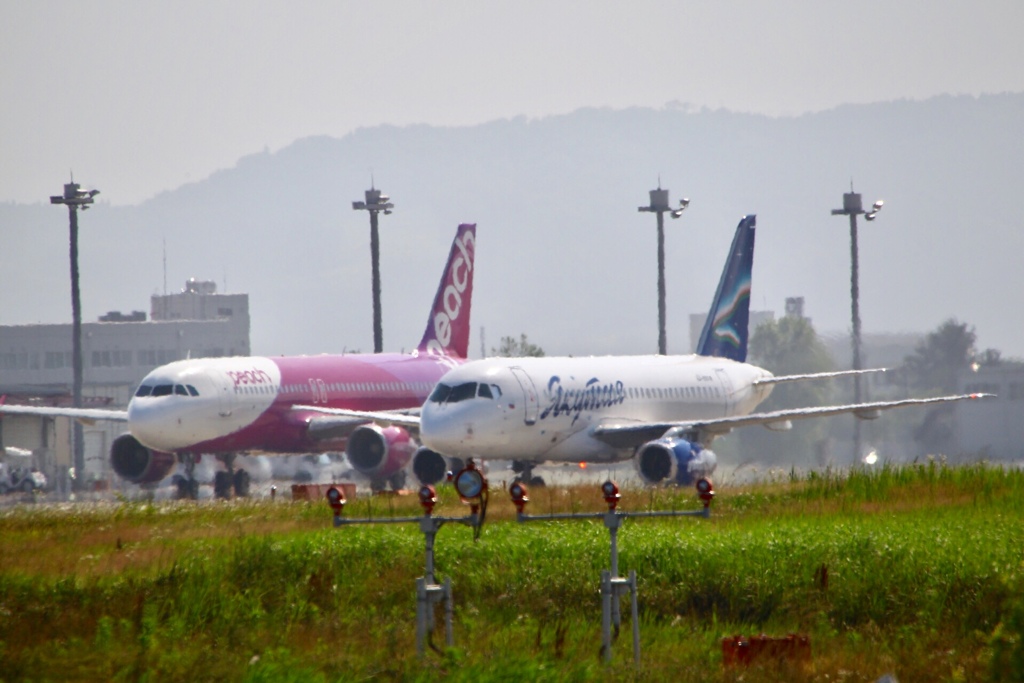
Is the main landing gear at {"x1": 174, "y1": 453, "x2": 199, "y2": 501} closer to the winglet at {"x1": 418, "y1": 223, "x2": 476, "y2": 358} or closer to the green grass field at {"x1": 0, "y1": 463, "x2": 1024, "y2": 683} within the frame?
the winglet at {"x1": 418, "y1": 223, "x2": 476, "y2": 358}

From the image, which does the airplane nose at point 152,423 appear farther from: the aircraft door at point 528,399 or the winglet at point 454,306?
the winglet at point 454,306

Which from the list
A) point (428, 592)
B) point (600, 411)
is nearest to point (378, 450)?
point (600, 411)

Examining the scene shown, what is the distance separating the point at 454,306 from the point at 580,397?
49.8ft

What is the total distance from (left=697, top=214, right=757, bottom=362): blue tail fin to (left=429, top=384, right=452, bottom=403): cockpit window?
13577 millimetres

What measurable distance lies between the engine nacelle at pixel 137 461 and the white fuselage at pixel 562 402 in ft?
41.7

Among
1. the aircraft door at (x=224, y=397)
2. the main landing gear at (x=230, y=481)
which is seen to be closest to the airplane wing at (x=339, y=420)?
the aircraft door at (x=224, y=397)

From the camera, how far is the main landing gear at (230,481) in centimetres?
4828

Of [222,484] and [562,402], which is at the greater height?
[562,402]

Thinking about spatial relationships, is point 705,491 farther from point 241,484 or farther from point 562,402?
point 241,484

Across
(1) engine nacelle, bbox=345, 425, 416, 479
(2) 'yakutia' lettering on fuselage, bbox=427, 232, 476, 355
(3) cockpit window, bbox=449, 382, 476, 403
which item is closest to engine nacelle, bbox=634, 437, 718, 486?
(3) cockpit window, bbox=449, 382, 476, 403

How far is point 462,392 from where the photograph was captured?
39.0 metres

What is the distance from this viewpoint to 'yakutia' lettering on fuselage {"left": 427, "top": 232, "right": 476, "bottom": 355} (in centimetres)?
5531

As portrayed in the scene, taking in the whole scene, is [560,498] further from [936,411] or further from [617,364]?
[936,411]

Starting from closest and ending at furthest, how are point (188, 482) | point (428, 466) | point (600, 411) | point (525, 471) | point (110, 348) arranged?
point (600, 411) → point (525, 471) → point (428, 466) → point (188, 482) → point (110, 348)
